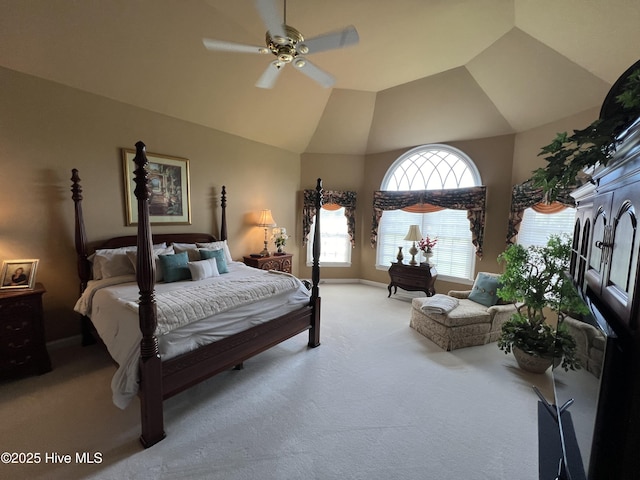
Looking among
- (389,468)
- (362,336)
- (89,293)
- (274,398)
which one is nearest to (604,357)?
(389,468)

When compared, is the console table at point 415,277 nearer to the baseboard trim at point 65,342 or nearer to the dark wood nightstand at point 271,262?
the dark wood nightstand at point 271,262

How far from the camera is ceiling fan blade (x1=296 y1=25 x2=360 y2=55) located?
1954 millimetres

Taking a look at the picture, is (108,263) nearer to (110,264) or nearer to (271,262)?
(110,264)

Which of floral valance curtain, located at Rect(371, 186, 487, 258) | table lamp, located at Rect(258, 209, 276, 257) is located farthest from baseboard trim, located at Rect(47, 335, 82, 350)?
floral valance curtain, located at Rect(371, 186, 487, 258)

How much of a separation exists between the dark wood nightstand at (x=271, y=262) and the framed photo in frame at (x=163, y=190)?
1.25 m

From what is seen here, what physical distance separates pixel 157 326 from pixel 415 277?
4.22 metres

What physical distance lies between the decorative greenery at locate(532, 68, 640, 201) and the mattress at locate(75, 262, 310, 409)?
238 centimetres

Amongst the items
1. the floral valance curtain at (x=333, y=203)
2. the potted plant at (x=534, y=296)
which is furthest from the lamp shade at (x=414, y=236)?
the potted plant at (x=534, y=296)

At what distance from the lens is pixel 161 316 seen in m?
1.92

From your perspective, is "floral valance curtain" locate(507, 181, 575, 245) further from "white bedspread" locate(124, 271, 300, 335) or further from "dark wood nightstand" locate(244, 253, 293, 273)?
"dark wood nightstand" locate(244, 253, 293, 273)

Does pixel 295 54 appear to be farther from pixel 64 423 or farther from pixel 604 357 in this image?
pixel 64 423

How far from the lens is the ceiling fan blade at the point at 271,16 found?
5.49 feet

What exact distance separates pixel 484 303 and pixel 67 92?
5.81 metres

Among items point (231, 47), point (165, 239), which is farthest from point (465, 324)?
point (165, 239)
